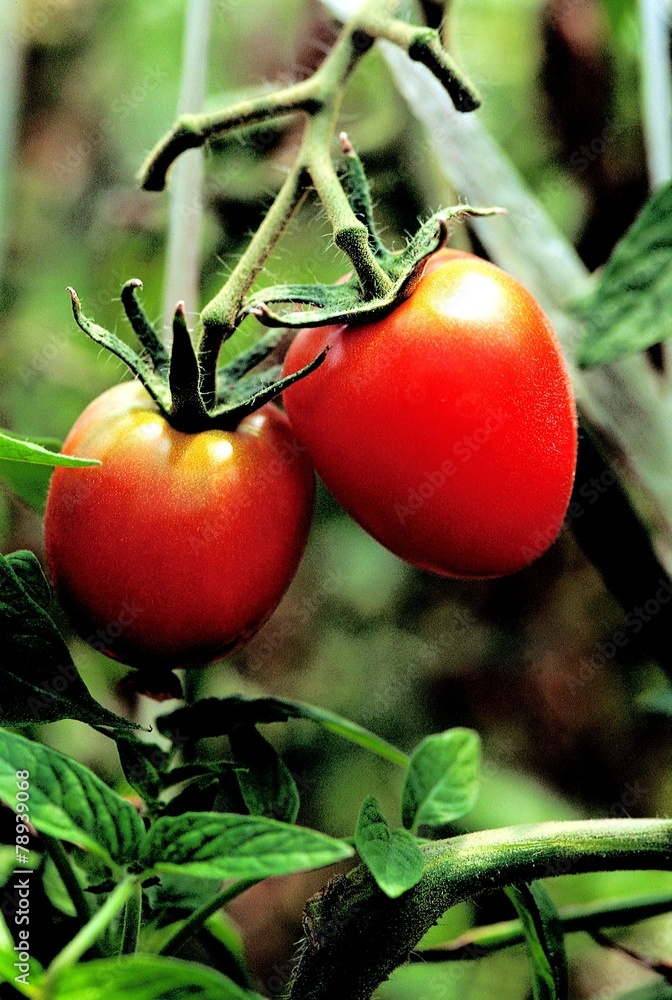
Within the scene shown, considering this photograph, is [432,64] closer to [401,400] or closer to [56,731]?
[401,400]

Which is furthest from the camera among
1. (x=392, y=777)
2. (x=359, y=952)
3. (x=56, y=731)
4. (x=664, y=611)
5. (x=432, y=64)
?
(x=392, y=777)

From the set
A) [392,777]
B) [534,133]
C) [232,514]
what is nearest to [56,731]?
[392,777]

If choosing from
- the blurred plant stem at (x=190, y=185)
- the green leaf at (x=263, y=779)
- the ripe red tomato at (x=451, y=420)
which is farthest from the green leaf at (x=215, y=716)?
the blurred plant stem at (x=190, y=185)

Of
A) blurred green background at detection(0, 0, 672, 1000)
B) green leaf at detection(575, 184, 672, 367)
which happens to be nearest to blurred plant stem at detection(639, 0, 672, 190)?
blurred green background at detection(0, 0, 672, 1000)

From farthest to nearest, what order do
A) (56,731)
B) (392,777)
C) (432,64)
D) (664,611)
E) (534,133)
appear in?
(534,133) < (392,777) < (56,731) < (664,611) < (432,64)

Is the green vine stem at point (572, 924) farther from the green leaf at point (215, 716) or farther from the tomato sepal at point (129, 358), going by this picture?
the tomato sepal at point (129, 358)
